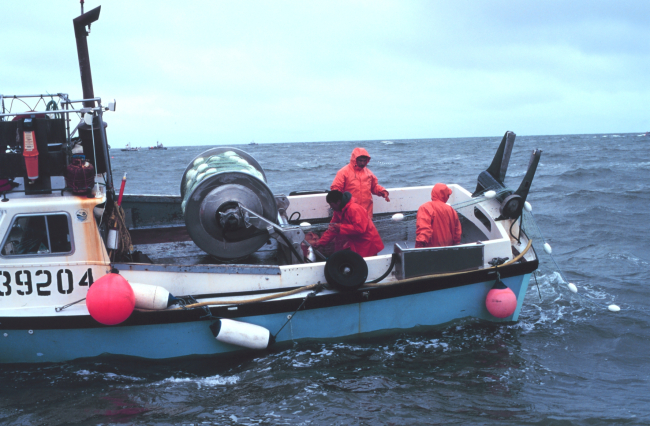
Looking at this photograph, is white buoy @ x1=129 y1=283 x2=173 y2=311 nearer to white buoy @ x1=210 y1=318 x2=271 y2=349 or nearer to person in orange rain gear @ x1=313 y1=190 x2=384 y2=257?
white buoy @ x1=210 y1=318 x2=271 y2=349

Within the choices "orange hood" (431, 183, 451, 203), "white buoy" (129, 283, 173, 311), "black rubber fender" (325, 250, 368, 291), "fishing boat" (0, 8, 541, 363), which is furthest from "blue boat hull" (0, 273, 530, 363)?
"orange hood" (431, 183, 451, 203)

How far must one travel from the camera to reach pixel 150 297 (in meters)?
5.25

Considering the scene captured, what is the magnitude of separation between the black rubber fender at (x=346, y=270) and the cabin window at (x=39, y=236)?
278cm

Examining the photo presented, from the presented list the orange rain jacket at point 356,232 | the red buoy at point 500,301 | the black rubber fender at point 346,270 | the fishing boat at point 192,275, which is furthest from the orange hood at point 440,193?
the black rubber fender at point 346,270

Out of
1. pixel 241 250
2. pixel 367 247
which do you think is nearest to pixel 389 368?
pixel 367 247

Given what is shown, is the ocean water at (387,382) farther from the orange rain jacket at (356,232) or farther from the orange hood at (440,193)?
the orange hood at (440,193)

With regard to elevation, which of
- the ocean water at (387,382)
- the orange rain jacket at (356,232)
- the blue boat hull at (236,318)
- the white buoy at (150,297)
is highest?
the orange rain jacket at (356,232)

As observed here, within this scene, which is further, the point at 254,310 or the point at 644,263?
the point at 644,263

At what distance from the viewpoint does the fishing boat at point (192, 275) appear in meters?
5.22

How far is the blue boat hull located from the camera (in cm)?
536

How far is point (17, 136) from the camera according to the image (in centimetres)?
528

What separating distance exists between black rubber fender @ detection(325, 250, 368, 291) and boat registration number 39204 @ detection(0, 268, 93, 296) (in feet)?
8.46

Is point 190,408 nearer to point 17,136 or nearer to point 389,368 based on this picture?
point 389,368

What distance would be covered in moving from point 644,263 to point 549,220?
193 inches
